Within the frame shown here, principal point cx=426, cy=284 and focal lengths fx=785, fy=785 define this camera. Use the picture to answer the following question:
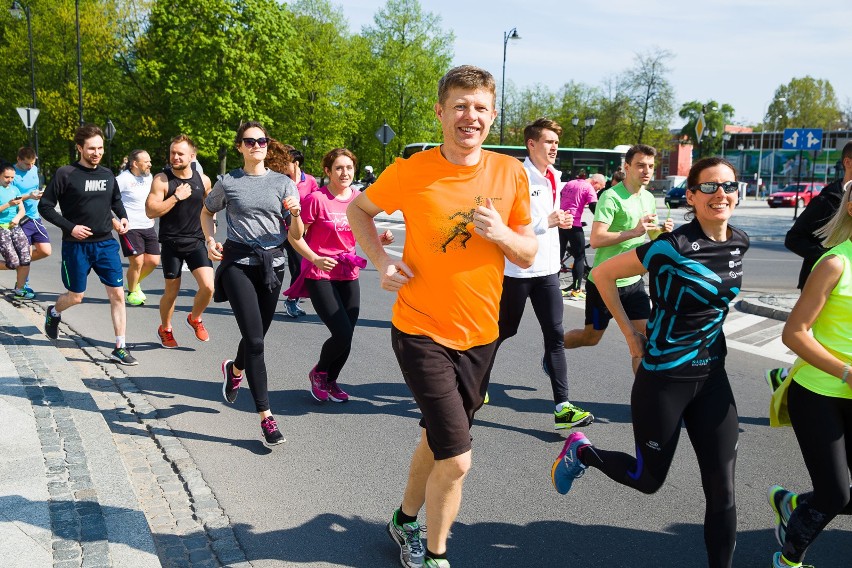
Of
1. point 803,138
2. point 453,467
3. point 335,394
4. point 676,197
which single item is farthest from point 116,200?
point 676,197

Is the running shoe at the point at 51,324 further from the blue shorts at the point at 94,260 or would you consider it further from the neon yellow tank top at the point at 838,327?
the neon yellow tank top at the point at 838,327

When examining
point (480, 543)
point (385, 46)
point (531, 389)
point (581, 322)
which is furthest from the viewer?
point (385, 46)

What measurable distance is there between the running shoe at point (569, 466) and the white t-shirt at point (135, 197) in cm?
702

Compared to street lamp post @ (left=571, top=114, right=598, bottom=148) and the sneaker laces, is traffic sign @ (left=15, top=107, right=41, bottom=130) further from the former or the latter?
street lamp post @ (left=571, top=114, right=598, bottom=148)

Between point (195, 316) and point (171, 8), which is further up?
point (171, 8)

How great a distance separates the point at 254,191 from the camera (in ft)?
17.0

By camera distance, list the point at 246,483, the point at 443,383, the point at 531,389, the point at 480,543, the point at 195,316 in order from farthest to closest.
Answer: the point at 195,316 < the point at 531,389 < the point at 246,483 < the point at 480,543 < the point at 443,383

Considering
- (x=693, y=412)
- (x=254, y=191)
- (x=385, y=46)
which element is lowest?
(x=693, y=412)

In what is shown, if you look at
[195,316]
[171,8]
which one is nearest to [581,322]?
[195,316]

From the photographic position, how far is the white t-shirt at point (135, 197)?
957cm

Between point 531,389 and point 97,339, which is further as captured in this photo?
point 97,339

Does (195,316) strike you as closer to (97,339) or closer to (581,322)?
(97,339)

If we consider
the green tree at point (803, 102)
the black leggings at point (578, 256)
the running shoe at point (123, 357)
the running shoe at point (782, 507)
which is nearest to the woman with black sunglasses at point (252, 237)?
the running shoe at point (123, 357)

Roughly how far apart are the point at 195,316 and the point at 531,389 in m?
3.32
